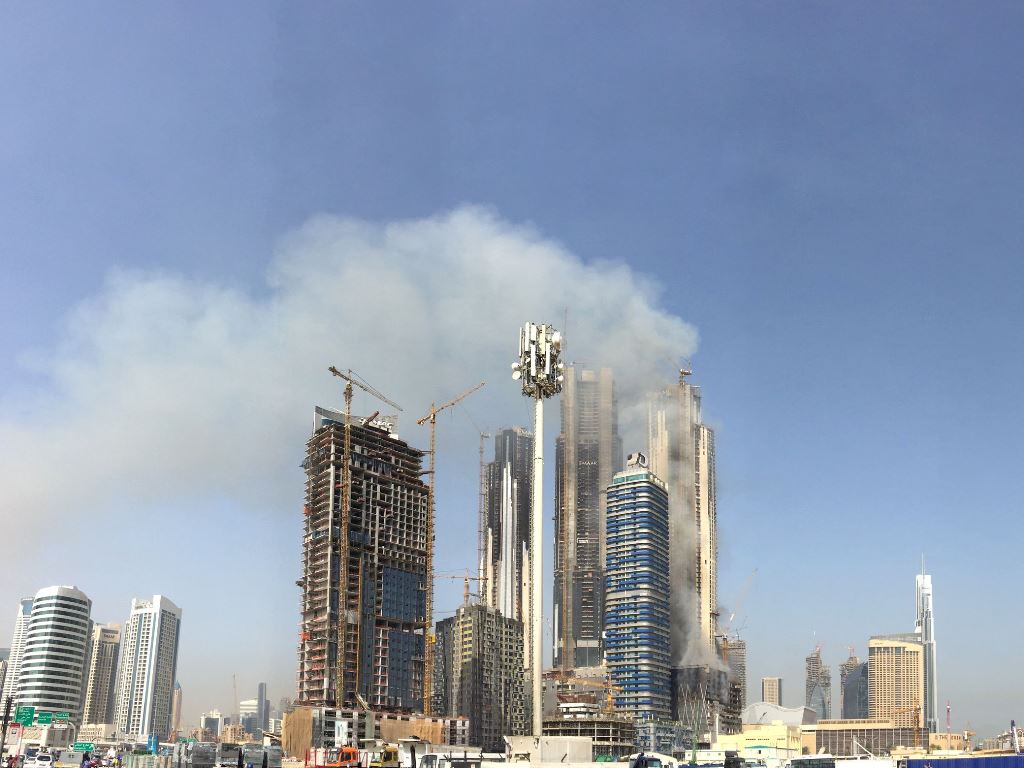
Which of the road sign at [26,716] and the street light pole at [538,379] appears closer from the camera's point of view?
the road sign at [26,716]

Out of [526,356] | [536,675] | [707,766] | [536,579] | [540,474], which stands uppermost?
[526,356]

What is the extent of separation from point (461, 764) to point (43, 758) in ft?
161

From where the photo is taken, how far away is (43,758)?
5157 inches

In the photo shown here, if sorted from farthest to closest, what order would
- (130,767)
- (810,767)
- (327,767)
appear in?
(810,767)
(130,767)
(327,767)

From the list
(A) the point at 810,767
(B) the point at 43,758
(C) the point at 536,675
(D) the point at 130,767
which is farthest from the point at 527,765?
(B) the point at 43,758

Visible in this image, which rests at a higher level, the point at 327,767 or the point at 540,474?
the point at 540,474

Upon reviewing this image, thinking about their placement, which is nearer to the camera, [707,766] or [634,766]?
[634,766]

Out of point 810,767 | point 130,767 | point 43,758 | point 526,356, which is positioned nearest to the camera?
point 43,758

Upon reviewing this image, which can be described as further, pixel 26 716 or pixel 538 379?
pixel 538 379

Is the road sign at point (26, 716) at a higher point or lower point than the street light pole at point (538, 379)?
lower

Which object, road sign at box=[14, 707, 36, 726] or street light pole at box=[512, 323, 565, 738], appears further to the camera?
street light pole at box=[512, 323, 565, 738]

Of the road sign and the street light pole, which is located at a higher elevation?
the street light pole

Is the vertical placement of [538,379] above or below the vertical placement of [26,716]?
above

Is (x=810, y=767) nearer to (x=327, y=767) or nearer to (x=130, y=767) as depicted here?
(x=327, y=767)
